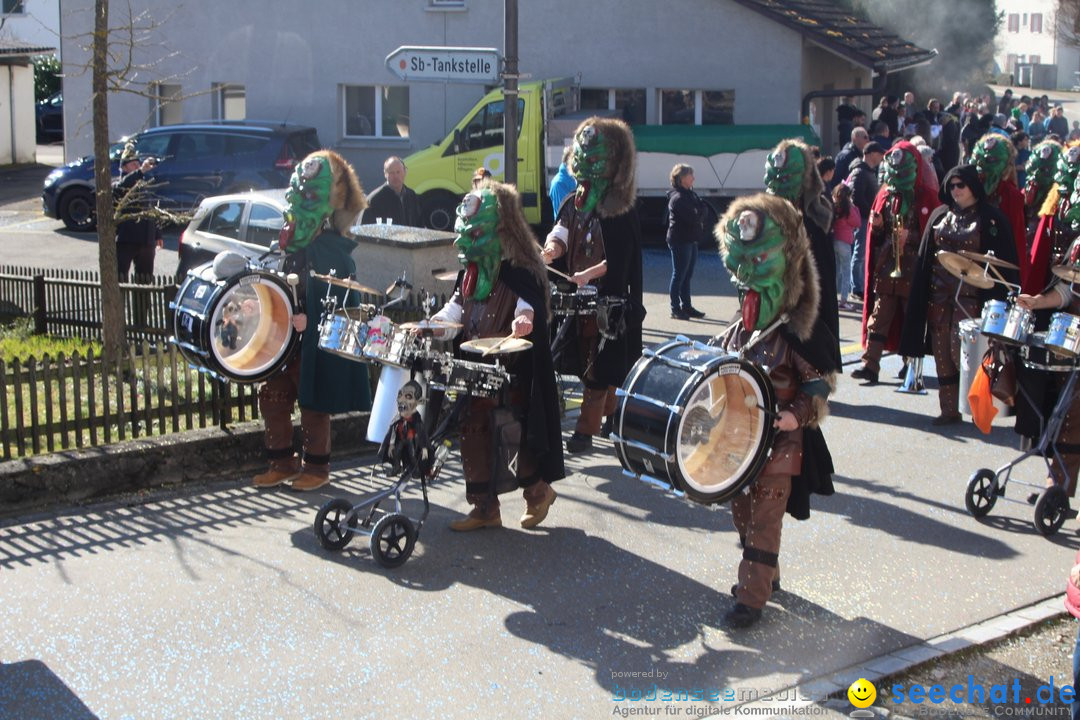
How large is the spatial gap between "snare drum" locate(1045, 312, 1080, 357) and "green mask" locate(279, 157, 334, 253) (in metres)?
4.06

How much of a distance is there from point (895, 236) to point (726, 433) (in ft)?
17.0

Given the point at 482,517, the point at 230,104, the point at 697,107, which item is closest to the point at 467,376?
the point at 482,517

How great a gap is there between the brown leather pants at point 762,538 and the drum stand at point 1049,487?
217 cm

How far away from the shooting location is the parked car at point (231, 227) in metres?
13.6

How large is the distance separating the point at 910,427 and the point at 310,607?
5.41m

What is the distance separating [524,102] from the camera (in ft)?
64.1

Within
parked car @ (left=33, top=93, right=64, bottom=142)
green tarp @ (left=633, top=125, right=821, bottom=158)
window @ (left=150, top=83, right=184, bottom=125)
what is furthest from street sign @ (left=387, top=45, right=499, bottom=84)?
parked car @ (left=33, top=93, right=64, bottom=142)

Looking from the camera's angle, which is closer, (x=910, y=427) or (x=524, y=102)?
(x=910, y=427)

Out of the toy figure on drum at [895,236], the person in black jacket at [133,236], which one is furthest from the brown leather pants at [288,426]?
the person in black jacket at [133,236]

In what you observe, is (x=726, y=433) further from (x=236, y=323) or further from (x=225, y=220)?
(x=225, y=220)

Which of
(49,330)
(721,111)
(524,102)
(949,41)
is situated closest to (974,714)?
(49,330)

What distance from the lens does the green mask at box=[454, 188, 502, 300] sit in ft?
22.8

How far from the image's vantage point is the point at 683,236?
47.9 ft

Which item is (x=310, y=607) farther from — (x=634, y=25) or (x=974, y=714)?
(x=634, y=25)
